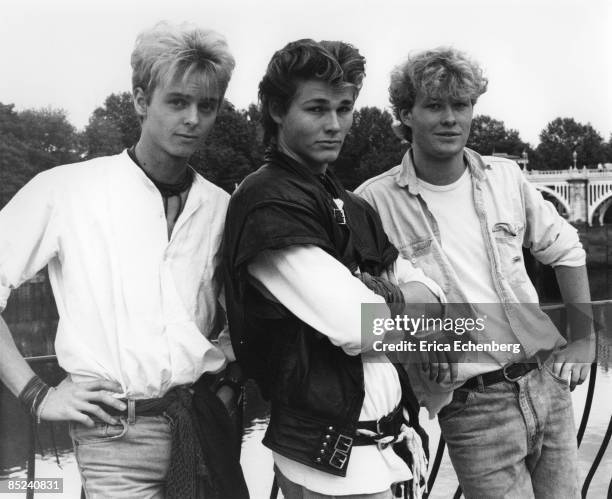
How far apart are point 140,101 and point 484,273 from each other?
1.02m

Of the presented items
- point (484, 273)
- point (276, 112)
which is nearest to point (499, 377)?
point (484, 273)

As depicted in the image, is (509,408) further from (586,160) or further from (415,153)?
(586,160)

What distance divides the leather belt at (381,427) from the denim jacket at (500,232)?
514 mm

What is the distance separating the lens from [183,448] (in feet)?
5.18

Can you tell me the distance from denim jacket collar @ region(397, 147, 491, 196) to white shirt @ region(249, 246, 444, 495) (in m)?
0.64

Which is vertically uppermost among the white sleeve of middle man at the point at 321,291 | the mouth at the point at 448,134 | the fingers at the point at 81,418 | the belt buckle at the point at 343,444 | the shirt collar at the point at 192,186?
the mouth at the point at 448,134

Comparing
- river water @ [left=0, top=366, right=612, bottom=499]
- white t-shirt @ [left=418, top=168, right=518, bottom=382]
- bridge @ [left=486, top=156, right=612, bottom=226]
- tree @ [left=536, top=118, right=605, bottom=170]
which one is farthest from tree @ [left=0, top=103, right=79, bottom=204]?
tree @ [left=536, top=118, right=605, bottom=170]

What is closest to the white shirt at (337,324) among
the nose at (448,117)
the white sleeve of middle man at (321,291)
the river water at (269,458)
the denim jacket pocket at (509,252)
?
the white sleeve of middle man at (321,291)

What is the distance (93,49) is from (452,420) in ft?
5.90

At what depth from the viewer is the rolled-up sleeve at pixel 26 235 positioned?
5.00 feet

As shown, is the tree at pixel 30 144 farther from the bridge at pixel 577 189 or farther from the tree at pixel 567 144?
the tree at pixel 567 144

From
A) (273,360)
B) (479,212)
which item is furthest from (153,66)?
(479,212)

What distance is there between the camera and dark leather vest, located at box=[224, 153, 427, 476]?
1462mm

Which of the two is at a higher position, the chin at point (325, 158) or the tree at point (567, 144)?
the tree at point (567, 144)
